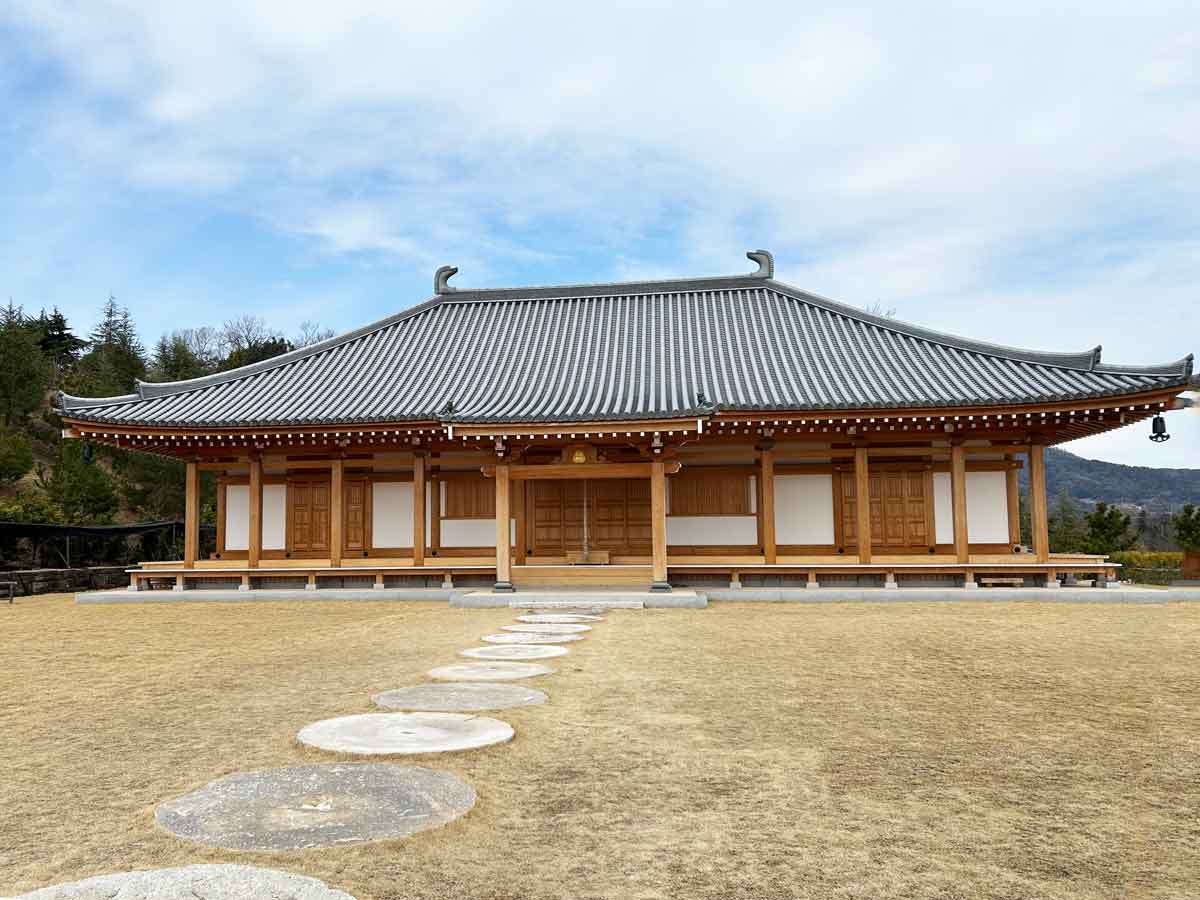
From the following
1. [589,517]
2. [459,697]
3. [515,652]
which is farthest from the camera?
[589,517]

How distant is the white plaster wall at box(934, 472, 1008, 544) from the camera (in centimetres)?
1719

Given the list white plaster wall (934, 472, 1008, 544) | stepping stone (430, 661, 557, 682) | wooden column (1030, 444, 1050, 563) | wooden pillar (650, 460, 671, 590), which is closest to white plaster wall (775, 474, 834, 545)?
white plaster wall (934, 472, 1008, 544)

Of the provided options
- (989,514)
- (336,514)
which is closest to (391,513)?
(336,514)

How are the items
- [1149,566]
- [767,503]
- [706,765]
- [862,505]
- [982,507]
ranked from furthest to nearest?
[1149,566] < [982,507] < [767,503] < [862,505] < [706,765]

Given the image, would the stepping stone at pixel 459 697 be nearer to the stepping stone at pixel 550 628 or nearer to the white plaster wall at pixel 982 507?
the stepping stone at pixel 550 628

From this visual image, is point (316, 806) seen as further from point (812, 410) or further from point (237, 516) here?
point (237, 516)

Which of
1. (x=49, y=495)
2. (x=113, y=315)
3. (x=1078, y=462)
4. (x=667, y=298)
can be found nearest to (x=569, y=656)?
(x=667, y=298)

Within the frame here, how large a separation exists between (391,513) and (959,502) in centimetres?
1150

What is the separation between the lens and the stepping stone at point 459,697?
5.90 metres

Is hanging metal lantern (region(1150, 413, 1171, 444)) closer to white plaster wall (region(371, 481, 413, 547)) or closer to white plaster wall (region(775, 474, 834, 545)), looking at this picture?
white plaster wall (region(775, 474, 834, 545))

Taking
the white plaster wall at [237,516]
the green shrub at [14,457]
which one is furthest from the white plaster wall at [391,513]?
the green shrub at [14,457]

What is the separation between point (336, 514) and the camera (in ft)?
57.5

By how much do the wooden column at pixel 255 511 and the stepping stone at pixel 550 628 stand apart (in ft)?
27.7

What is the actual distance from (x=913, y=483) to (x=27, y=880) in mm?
16537
